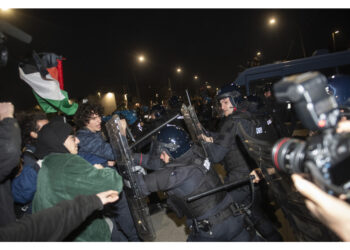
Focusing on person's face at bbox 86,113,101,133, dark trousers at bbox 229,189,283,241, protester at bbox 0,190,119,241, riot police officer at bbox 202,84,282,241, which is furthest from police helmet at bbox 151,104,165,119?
protester at bbox 0,190,119,241

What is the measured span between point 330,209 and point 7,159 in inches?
96.5

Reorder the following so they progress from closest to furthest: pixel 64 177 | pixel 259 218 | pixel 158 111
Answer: pixel 64 177 < pixel 259 218 < pixel 158 111

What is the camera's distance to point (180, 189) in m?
2.05

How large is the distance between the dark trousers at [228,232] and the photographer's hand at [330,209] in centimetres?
125

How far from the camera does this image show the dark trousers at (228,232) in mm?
1987

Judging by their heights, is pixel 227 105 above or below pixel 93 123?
below

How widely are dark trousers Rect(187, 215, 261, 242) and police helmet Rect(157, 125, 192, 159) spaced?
2.99 ft

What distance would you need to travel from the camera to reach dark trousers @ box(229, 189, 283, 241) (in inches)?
94.9

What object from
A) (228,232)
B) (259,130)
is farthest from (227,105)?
(228,232)

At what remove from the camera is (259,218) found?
2531 millimetres

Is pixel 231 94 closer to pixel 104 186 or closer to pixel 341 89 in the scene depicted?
pixel 341 89

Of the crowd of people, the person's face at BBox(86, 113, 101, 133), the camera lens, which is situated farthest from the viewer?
the person's face at BBox(86, 113, 101, 133)

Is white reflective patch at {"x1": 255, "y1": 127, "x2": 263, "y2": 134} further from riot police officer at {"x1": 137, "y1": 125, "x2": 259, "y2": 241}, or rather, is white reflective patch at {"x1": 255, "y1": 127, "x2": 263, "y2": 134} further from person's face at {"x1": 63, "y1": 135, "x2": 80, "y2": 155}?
person's face at {"x1": 63, "y1": 135, "x2": 80, "y2": 155}

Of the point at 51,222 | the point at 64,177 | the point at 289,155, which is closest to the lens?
the point at 289,155
